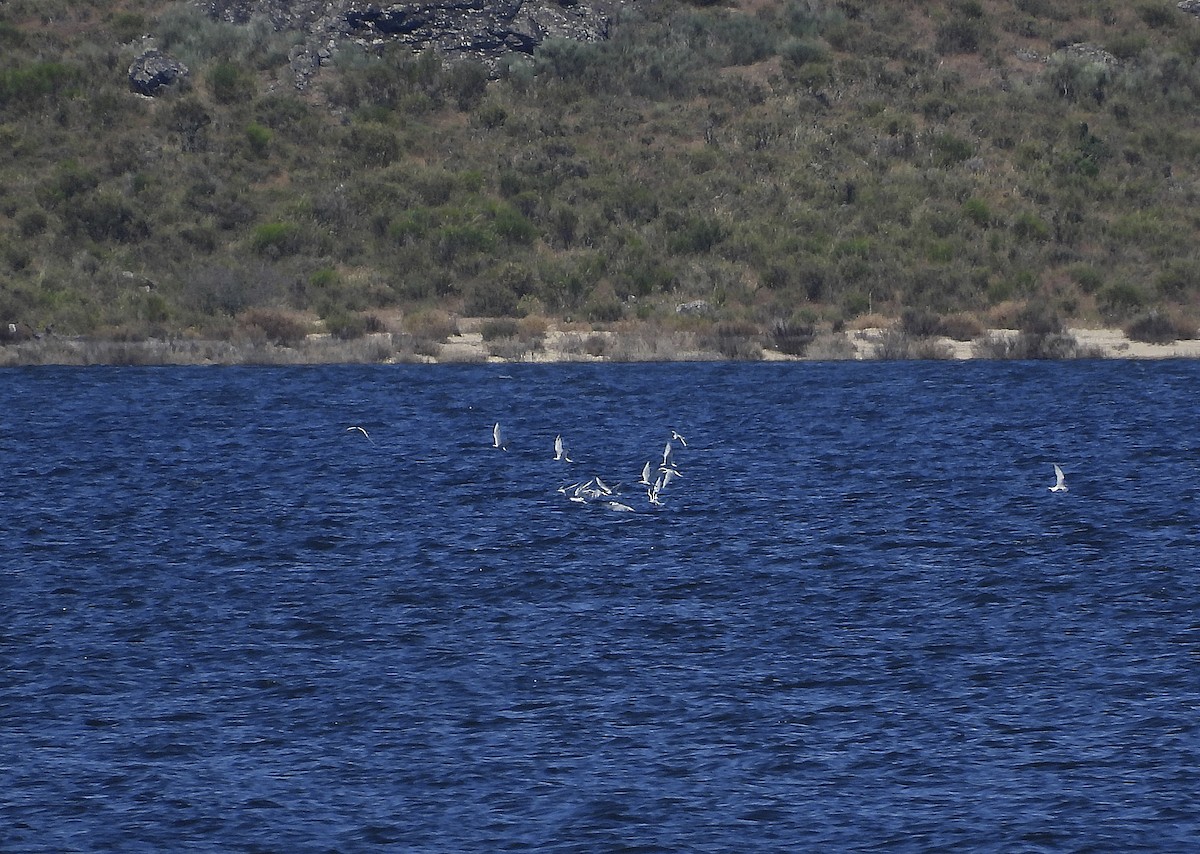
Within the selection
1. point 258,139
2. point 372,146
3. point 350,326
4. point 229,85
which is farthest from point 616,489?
point 229,85

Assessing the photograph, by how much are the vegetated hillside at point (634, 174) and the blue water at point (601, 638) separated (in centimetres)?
1891

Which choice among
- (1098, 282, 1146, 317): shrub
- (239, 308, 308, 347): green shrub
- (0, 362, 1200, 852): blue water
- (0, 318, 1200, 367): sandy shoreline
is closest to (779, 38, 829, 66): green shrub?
(1098, 282, 1146, 317): shrub

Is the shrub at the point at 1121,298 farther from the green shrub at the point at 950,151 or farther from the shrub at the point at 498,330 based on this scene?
the shrub at the point at 498,330

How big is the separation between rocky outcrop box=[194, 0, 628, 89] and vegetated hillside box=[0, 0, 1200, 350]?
4.21ft

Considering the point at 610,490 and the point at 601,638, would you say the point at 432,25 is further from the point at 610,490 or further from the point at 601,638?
the point at 601,638

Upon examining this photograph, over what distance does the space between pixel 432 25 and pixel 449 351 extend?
103ft

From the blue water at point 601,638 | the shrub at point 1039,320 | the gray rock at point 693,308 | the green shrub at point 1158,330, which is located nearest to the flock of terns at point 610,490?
the blue water at point 601,638

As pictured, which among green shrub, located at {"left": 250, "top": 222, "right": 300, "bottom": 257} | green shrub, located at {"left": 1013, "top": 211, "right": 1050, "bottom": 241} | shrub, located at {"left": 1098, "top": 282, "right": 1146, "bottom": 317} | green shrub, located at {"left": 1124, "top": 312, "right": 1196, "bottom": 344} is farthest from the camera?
green shrub, located at {"left": 1013, "top": 211, "right": 1050, "bottom": 241}

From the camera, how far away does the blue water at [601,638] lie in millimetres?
17203

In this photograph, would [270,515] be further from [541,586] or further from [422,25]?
[422,25]

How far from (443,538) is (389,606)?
5.33 m

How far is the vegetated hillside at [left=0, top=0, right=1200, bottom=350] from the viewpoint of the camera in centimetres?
6328

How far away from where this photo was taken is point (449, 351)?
56.2 meters

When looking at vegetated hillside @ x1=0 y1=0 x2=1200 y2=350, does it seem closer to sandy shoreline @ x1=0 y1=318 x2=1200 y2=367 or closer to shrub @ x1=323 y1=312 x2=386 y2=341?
shrub @ x1=323 y1=312 x2=386 y2=341
